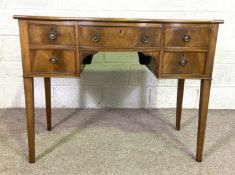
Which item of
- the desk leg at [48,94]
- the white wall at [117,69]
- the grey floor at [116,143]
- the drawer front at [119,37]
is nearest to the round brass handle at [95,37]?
the drawer front at [119,37]

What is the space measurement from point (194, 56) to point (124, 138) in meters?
0.68

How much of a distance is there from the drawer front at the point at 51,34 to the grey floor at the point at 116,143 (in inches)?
24.4

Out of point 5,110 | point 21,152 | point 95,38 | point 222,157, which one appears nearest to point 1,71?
point 5,110

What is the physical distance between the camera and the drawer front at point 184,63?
1218 mm

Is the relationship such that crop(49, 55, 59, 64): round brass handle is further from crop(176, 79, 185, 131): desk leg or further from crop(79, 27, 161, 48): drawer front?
crop(176, 79, 185, 131): desk leg

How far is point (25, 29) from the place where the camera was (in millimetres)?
1132

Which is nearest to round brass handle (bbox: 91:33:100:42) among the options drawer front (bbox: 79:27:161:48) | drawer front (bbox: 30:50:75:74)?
drawer front (bbox: 79:27:161:48)

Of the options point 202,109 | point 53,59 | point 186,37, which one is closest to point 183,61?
point 186,37

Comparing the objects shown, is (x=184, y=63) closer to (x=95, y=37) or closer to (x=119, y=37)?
(x=119, y=37)

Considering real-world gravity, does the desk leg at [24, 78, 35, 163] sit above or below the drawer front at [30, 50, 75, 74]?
below

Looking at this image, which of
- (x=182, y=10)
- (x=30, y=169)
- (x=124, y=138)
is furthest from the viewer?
(x=182, y=10)

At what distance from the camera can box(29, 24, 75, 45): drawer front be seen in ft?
3.75

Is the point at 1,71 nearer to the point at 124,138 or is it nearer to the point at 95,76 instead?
the point at 95,76

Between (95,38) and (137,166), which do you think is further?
(137,166)
